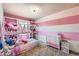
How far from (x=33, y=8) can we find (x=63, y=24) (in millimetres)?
543

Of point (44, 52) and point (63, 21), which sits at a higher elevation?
point (63, 21)

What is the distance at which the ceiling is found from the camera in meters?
1.66

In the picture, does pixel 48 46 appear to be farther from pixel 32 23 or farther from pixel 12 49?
pixel 12 49

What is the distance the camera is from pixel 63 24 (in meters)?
1.67

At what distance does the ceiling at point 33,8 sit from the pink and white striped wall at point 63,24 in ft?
0.24

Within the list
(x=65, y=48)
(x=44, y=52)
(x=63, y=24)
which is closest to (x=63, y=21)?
(x=63, y=24)

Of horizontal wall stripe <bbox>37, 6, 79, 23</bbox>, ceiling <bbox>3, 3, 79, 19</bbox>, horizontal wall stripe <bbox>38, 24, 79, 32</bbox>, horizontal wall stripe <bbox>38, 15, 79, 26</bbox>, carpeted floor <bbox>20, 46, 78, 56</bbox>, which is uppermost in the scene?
ceiling <bbox>3, 3, 79, 19</bbox>

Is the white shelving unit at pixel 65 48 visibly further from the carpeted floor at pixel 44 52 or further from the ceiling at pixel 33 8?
the ceiling at pixel 33 8

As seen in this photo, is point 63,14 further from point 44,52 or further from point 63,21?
point 44,52

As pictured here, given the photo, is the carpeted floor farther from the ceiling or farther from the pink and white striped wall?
the ceiling

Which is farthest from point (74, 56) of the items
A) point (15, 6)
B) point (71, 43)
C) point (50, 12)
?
point (15, 6)

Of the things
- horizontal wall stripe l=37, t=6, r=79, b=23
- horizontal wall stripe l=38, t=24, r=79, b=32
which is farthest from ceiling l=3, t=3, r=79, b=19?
horizontal wall stripe l=38, t=24, r=79, b=32

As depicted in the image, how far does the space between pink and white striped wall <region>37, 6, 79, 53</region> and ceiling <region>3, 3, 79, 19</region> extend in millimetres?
74

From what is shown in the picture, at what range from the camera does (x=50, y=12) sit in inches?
66.4
